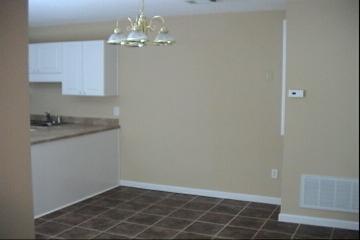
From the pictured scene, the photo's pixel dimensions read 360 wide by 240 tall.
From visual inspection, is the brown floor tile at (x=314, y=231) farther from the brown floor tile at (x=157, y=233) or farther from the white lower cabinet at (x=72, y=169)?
the white lower cabinet at (x=72, y=169)

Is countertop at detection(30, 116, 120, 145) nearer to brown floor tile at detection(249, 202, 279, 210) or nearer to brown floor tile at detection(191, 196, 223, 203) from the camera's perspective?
brown floor tile at detection(191, 196, 223, 203)

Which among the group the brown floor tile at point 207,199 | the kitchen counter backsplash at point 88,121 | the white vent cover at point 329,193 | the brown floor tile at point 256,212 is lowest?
the brown floor tile at point 256,212

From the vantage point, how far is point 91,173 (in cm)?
497

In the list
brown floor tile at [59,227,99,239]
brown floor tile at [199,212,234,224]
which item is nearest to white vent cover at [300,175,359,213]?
brown floor tile at [199,212,234,224]

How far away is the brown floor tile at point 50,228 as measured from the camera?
3.76 metres

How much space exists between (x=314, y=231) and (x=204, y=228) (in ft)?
3.28

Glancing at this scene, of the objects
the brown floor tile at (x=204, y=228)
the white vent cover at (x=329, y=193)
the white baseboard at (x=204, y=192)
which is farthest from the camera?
the white baseboard at (x=204, y=192)

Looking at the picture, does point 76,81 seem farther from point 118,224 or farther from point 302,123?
point 302,123

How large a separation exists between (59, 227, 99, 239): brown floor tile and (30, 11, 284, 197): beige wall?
1.64 meters

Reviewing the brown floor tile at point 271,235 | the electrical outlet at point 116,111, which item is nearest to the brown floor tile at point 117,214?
the brown floor tile at point 271,235

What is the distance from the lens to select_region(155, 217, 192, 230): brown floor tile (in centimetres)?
395

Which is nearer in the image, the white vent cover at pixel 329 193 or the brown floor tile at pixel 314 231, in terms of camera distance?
the white vent cover at pixel 329 193

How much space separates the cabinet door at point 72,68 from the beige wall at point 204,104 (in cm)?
→ 33

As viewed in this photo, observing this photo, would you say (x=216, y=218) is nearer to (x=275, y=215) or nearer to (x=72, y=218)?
(x=275, y=215)
